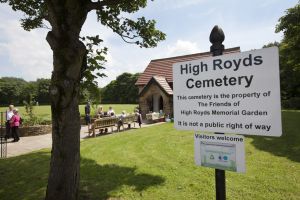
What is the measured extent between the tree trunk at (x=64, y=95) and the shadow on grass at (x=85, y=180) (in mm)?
821

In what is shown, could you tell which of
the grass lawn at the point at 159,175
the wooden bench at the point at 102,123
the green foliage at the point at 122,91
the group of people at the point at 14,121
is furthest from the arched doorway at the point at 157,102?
the green foliage at the point at 122,91

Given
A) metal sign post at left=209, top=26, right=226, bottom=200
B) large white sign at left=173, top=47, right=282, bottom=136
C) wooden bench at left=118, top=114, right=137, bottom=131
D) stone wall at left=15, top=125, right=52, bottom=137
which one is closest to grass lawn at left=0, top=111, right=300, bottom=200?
metal sign post at left=209, top=26, right=226, bottom=200

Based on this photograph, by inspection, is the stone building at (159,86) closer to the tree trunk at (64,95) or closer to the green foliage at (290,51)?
the green foliage at (290,51)

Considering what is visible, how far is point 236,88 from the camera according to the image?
2.52 meters

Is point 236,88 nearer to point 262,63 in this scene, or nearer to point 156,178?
point 262,63

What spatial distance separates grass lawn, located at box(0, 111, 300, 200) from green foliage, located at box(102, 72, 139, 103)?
75594 millimetres

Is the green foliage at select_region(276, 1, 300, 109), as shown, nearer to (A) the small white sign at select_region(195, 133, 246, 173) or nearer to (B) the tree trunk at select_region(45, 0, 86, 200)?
(B) the tree trunk at select_region(45, 0, 86, 200)

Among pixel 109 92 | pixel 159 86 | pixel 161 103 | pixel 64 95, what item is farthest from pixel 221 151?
pixel 109 92

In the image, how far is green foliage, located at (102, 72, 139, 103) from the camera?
8631cm

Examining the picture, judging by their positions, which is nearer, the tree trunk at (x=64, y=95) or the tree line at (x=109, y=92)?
the tree trunk at (x=64, y=95)

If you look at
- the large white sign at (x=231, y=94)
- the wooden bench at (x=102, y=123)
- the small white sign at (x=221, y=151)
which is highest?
the large white sign at (x=231, y=94)

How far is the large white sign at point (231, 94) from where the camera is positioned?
2322 mm

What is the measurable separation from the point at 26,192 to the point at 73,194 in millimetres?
1830

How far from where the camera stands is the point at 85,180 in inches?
257
